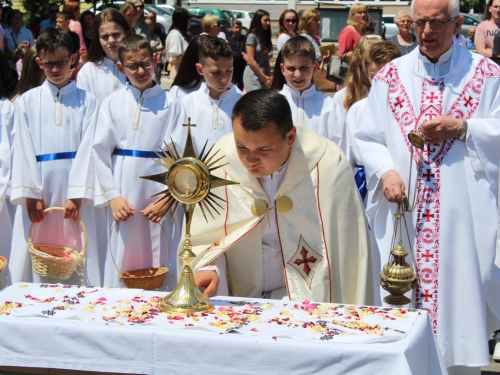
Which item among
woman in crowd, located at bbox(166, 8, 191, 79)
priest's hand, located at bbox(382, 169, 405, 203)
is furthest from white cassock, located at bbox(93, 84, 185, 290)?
woman in crowd, located at bbox(166, 8, 191, 79)

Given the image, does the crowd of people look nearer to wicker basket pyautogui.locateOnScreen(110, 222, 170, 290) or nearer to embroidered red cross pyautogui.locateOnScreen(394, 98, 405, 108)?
embroidered red cross pyautogui.locateOnScreen(394, 98, 405, 108)

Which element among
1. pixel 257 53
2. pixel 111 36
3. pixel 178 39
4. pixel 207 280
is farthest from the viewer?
pixel 257 53

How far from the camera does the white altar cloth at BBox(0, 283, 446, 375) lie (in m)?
2.82

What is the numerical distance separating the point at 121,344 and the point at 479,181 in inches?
89.2

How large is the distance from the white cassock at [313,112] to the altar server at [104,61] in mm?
1558

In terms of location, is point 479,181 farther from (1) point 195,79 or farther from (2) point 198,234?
(1) point 195,79

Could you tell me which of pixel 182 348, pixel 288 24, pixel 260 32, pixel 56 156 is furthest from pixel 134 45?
pixel 288 24

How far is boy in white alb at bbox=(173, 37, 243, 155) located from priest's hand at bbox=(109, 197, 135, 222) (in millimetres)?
753

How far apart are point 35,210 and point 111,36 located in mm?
1896

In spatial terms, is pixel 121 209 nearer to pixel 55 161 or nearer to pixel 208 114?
pixel 55 161

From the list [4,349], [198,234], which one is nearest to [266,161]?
[198,234]

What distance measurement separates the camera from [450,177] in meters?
4.43

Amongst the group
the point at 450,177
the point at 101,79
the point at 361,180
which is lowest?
the point at 361,180

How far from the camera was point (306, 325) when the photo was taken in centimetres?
310
